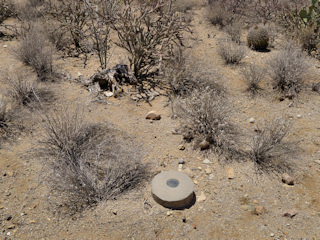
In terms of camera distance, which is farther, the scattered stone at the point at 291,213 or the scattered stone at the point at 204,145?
the scattered stone at the point at 204,145

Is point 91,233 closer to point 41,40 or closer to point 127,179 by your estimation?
point 127,179

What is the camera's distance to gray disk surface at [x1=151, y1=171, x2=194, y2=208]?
3.07m

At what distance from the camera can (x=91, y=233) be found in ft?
9.24

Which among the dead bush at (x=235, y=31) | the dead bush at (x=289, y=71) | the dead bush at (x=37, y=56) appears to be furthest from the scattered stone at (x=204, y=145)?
the dead bush at (x=235, y=31)

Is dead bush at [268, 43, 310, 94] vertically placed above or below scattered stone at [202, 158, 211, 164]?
above

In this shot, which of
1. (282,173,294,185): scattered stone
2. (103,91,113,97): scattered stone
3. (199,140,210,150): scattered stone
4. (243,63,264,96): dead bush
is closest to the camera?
(282,173,294,185): scattered stone

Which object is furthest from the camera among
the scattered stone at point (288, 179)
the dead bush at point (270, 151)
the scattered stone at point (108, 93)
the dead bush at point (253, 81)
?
the dead bush at point (253, 81)

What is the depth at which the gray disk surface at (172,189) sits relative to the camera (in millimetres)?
3074

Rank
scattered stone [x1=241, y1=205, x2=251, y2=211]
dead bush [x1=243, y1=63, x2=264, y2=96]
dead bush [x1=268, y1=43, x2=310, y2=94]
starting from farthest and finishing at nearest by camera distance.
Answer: dead bush [x1=243, y1=63, x2=264, y2=96] < dead bush [x1=268, y1=43, x2=310, y2=94] < scattered stone [x1=241, y1=205, x2=251, y2=211]

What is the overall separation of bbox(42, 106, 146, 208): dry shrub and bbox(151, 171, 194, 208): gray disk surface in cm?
29

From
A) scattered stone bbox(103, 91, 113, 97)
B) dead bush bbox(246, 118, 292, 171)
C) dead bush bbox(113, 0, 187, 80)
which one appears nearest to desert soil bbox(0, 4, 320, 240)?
dead bush bbox(246, 118, 292, 171)

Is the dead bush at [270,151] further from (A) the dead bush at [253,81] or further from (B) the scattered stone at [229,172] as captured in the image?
(A) the dead bush at [253,81]

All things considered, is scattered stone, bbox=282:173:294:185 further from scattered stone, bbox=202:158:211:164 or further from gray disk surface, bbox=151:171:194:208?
gray disk surface, bbox=151:171:194:208

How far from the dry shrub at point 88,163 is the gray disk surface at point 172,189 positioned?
0.29 m
